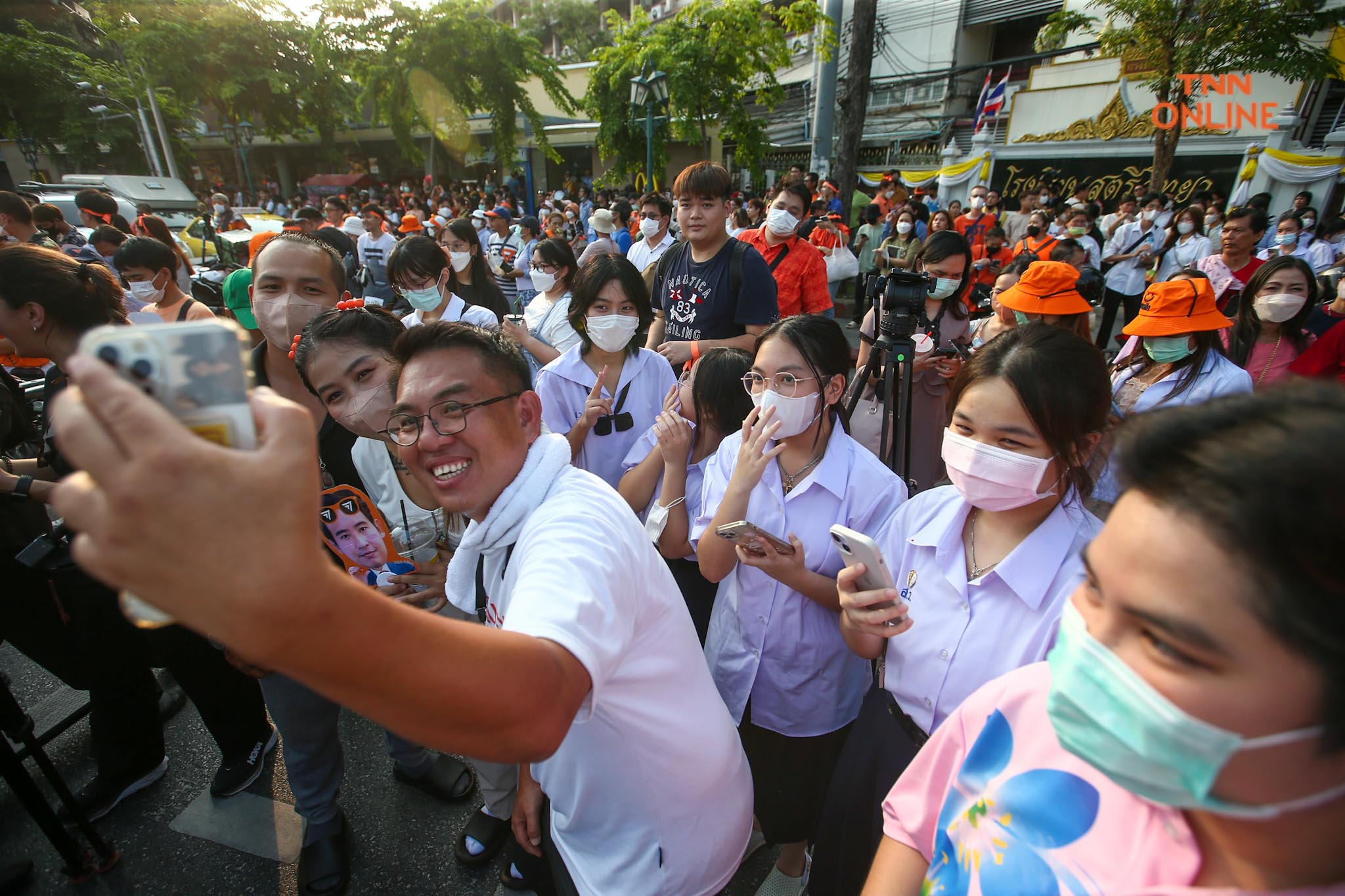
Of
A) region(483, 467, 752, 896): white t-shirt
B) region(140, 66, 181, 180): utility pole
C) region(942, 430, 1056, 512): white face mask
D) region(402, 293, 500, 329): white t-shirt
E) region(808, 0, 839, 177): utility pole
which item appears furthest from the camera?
region(140, 66, 181, 180): utility pole

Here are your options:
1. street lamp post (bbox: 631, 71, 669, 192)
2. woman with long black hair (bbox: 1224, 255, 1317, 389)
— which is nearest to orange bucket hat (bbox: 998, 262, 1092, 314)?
woman with long black hair (bbox: 1224, 255, 1317, 389)

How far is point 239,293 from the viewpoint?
3.75m

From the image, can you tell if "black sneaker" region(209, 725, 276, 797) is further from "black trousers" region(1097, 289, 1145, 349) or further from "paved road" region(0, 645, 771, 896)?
"black trousers" region(1097, 289, 1145, 349)

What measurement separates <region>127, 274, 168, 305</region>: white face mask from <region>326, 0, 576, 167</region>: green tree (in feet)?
57.2

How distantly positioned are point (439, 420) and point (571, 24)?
43.9 meters

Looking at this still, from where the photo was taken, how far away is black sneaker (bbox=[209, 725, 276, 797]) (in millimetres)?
2572

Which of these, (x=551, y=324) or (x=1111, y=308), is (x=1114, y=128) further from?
(x=551, y=324)

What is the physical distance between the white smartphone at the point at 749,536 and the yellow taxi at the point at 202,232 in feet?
39.2

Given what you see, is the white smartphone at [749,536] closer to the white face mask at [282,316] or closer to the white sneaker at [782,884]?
the white sneaker at [782,884]

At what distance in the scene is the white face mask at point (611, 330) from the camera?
291 cm

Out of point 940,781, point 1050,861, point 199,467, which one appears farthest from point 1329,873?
point 199,467

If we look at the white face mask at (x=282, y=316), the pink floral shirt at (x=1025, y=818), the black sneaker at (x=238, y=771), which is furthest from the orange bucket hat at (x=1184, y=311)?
the black sneaker at (x=238, y=771)

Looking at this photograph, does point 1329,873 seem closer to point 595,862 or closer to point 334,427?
point 595,862

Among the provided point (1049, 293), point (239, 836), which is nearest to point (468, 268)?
point (239, 836)
